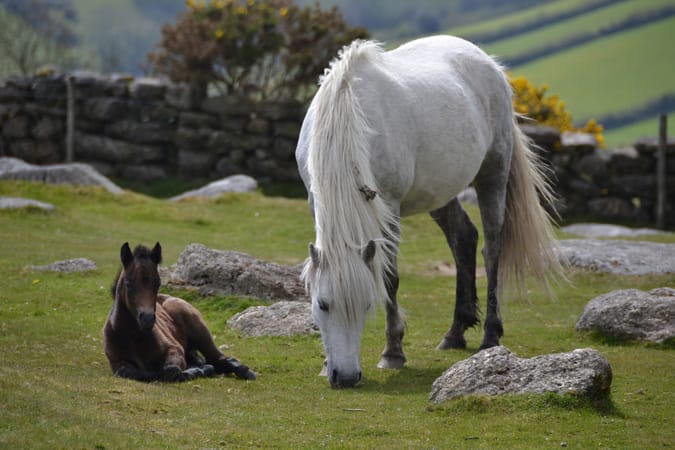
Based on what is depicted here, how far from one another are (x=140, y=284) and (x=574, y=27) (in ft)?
375

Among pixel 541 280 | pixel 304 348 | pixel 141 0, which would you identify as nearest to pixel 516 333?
pixel 541 280

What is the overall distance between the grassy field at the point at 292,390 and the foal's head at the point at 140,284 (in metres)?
0.57

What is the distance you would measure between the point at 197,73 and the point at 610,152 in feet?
33.7

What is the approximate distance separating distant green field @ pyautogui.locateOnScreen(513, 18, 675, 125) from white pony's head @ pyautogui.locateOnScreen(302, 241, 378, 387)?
283 feet

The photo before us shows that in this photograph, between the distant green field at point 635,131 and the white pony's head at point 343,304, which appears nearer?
the white pony's head at point 343,304

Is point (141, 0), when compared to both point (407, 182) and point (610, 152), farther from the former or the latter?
point (407, 182)

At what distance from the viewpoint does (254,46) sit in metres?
24.8

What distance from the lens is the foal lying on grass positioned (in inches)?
321

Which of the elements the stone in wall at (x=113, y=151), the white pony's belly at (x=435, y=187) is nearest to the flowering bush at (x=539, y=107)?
the stone in wall at (x=113, y=151)

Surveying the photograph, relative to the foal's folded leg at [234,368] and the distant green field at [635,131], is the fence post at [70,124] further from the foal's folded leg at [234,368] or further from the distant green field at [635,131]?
the distant green field at [635,131]

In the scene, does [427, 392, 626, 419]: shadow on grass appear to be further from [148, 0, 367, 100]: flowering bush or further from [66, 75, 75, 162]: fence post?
[66, 75, 75, 162]: fence post

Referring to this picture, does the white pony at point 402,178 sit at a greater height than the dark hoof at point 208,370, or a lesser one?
greater

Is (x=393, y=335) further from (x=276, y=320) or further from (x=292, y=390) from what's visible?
(x=276, y=320)

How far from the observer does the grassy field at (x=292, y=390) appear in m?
6.45
